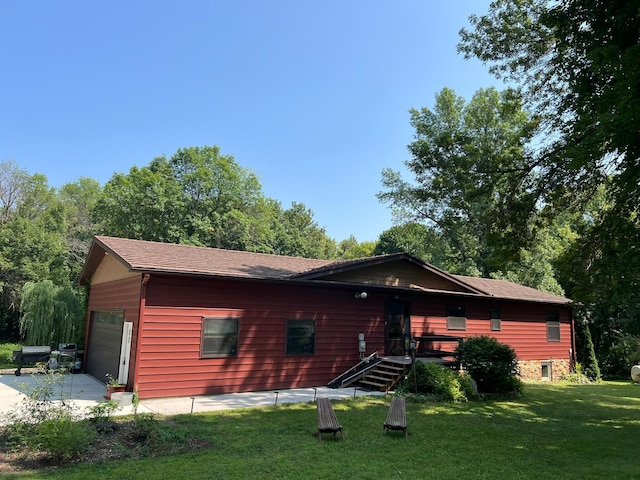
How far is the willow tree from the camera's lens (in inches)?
688

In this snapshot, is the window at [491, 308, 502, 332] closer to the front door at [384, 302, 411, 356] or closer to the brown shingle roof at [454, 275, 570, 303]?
the brown shingle roof at [454, 275, 570, 303]

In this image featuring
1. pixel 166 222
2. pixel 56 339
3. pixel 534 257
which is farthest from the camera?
pixel 166 222

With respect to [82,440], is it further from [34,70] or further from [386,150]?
[386,150]

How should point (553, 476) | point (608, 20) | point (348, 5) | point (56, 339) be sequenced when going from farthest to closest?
point (56, 339)
point (348, 5)
point (608, 20)
point (553, 476)

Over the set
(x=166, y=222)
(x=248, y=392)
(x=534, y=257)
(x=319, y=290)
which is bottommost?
(x=248, y=392)

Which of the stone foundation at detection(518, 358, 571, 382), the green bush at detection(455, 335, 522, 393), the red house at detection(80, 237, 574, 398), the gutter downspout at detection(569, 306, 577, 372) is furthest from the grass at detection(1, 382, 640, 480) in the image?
the gutter downspout at detection(569, 306, 577, 372)

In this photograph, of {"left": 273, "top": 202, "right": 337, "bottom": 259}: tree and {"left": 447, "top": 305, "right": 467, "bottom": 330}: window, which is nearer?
{"left": 447, "top": 305, "right": 467, "bottom": 330}: window

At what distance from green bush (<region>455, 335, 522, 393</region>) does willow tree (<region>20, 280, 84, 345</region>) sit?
1487cm

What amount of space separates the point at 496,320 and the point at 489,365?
20.9 feet

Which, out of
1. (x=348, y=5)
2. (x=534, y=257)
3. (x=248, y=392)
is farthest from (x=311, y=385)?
(x=534, y=257)

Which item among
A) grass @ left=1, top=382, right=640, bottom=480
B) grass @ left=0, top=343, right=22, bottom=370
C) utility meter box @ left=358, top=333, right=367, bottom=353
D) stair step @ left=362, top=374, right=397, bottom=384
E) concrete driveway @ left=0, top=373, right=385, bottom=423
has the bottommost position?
grass @ left=0, top=343, right=22, bottom=370

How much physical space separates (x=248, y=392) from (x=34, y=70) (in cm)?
1249

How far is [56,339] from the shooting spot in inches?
695

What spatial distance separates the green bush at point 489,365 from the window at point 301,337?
170 inches
